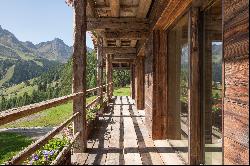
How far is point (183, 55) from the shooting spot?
5.54m

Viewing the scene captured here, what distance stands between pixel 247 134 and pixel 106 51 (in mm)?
14520

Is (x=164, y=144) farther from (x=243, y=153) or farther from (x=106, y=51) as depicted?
(x=106, y=51)

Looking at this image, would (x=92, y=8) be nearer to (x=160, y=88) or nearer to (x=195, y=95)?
(x=160, y=88)

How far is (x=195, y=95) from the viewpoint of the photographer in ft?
15.2

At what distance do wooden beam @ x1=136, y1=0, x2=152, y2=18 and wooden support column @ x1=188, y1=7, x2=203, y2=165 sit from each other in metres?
2.90

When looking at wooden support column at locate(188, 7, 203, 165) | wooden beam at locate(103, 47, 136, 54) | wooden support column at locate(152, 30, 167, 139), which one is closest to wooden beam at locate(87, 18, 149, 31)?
wooden support column at locate(152, 30, 167, 139)

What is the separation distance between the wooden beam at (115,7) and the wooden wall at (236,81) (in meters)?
4.78

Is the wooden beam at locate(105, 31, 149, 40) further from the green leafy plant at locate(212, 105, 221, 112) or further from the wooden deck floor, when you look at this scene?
the green leafy plant at locate(212, 105, 221, 112)

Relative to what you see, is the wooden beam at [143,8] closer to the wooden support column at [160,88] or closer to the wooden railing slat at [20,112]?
the wooden support column at [160,88]

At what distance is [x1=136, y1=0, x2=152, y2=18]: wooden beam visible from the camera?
7.41 meters

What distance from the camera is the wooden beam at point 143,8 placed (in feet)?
24.3

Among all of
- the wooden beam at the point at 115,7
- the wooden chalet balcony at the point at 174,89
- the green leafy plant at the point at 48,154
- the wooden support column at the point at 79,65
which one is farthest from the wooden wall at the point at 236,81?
the wooden beam at the point at 115,7

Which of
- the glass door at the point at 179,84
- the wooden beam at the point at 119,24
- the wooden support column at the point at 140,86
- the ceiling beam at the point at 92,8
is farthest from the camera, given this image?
the wooden support column at the point at 140,86

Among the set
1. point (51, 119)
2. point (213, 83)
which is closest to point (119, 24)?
point (213, 83)
